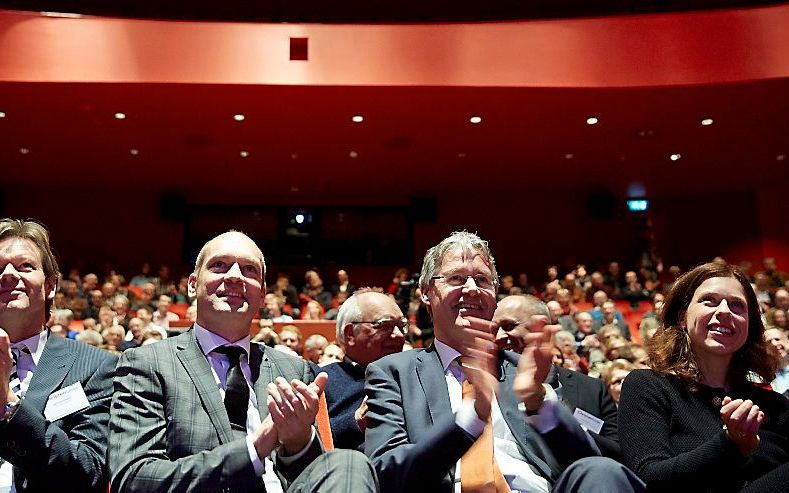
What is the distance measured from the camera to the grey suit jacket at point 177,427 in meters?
1.49

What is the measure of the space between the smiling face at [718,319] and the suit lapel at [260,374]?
42.6 inches

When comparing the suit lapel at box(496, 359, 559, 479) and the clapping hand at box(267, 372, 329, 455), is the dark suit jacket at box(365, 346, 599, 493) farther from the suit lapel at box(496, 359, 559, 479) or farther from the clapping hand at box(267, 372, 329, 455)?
the clapping hand at box(267, 372, 329, 455)

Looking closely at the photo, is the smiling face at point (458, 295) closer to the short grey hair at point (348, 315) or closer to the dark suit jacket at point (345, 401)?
the dark suit jacket at point (345, 401)

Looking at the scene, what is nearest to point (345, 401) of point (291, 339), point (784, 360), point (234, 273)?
point (234, 273)

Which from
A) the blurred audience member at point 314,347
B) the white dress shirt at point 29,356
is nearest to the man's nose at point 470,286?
the white dress shirt at point 29,356

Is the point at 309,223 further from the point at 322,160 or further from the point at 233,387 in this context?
the point at 233,387

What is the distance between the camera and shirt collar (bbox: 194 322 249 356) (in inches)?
72.6

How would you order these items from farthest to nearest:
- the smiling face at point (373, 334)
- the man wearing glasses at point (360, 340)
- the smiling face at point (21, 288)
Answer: the smiling face at point (373, 334)
the man wearing glasses at point (360, 340)
the smiling face at point (21, 288)

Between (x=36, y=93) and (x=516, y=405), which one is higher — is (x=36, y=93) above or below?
above

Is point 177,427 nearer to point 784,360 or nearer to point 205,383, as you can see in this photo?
point 205,383

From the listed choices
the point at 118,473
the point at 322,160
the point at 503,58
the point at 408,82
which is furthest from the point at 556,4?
the point at 118,473

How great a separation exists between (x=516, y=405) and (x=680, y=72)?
19.6ft

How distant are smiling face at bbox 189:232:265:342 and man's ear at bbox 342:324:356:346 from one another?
0.79 meters

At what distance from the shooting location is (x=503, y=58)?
23.6 feet
